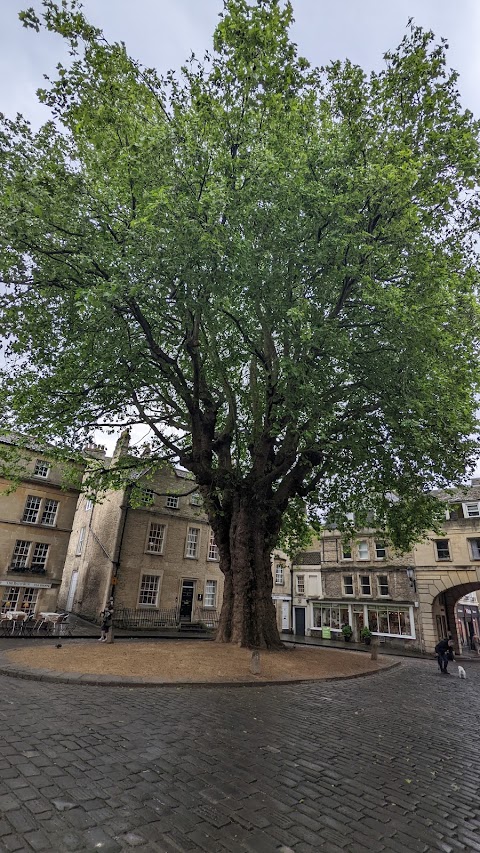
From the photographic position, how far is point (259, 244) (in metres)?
12.8

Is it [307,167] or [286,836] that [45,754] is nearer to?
[286,836]

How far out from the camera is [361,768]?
5.64 meters

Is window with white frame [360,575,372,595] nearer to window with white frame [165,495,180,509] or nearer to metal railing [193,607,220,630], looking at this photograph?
metal railing [193,607,220,630]

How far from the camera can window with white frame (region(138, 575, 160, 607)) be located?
2964 cm

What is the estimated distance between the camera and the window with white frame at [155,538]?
3098 cm

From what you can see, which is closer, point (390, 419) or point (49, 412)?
point (390, 419)

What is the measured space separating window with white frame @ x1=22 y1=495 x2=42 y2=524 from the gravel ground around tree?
1411 centimetres

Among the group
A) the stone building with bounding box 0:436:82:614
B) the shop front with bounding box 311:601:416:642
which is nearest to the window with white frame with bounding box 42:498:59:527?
the stone building with bounding box 0:436:82:614

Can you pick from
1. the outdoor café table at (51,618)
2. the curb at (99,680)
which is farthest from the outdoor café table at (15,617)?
the curb at (99,680)

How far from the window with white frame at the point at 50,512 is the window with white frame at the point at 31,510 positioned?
44 cm

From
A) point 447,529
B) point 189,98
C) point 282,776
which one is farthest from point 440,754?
point 447,529

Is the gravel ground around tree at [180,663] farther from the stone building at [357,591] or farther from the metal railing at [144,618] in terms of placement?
the stone building at [357,591]

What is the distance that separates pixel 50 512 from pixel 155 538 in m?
7.50

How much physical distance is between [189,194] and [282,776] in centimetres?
1321
